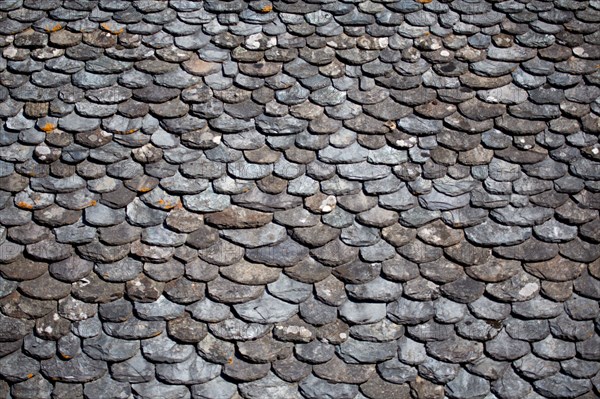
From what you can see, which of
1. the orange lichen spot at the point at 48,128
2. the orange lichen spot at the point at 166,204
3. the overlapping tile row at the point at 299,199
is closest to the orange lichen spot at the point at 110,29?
the overlapping tile row at the point at 299,199

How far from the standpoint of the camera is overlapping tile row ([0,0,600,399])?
4.05m

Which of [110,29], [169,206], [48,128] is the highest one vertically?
[110,29]

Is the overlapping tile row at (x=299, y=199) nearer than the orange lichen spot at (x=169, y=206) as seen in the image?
Yes

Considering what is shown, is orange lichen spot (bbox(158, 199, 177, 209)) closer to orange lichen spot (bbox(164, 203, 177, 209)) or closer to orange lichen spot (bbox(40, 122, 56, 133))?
orange lichen spot (bbox(164, 203, 177, 209))

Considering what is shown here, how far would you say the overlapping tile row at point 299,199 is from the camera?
405 centimetres

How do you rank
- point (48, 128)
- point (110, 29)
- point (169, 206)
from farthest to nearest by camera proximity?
point (110, 29) < point (48, 128) < point (169, 206)

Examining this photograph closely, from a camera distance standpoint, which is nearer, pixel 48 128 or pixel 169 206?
pixel 169 206

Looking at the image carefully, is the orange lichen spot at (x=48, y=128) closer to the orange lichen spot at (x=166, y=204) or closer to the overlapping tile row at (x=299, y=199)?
the overlapping tile row at (x=299, y=199)

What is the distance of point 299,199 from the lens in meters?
4.35

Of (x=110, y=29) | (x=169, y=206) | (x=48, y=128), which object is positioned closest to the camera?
(x=169, y=206)

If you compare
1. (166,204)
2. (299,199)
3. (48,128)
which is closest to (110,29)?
(48,128)

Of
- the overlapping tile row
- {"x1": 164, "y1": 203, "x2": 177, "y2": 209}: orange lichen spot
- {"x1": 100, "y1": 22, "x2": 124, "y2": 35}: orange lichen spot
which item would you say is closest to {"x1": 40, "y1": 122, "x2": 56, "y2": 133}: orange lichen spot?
the overlapping tile row

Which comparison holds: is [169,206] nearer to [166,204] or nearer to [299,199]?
[166,204]

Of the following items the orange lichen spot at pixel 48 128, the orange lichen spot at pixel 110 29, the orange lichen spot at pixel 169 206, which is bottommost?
the orange lichen spot at pixel 169 206
